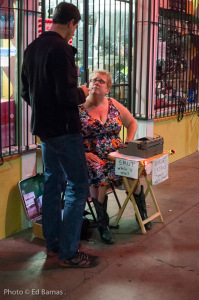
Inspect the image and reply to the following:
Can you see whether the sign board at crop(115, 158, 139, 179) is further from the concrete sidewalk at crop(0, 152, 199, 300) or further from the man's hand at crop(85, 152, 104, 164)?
the concrete sidewalk at crop(0, 152, 199, 300)

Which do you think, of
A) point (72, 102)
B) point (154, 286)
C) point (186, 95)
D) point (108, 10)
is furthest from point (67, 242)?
point (186, 95)

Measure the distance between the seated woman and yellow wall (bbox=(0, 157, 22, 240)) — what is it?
0.70 meters

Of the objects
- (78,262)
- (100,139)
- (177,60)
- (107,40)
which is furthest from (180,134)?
(78,262)

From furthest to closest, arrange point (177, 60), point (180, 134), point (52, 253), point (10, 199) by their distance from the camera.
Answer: point (180, 134), point (177, 60), point (10, 199), point (52, 253)

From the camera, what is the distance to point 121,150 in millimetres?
4312

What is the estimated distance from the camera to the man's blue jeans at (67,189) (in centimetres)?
349

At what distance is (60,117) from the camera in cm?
344

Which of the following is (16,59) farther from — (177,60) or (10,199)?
(177,60)

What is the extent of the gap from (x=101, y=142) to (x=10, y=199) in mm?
1010

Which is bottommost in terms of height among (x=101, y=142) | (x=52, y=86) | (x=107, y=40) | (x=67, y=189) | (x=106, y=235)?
(x=106, y=235)

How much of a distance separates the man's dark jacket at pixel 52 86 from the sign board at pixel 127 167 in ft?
2.69

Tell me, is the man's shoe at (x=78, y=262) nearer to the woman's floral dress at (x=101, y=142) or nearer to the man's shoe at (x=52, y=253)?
the man's shoe at (x=52, y=253)

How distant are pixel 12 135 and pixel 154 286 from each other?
195cm

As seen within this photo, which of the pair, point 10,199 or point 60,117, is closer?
point 60,117
